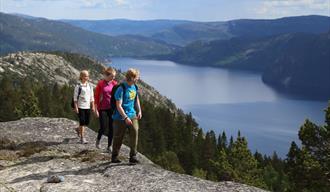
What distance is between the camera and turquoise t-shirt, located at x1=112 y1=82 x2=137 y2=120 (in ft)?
53.5

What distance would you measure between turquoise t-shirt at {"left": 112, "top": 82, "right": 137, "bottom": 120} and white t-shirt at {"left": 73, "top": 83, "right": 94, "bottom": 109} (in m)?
4.05

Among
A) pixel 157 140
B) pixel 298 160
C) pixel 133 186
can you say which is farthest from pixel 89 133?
pixel 157 140

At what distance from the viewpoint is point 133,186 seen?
15492mm

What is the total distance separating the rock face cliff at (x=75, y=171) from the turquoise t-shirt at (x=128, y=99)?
2.13 metres

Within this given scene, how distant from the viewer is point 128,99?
16.6 meters

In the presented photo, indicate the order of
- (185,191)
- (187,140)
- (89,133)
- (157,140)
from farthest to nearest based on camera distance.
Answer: (187,140) → (157,140) → (89,133) → (185,191)

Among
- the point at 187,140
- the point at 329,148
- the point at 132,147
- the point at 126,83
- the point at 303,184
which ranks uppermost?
the point at 126,83

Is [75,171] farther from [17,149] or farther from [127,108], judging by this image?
[17,149]

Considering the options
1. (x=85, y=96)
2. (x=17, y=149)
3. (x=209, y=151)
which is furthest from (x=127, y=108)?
(x=209, y=151)

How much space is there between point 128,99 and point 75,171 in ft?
11.4

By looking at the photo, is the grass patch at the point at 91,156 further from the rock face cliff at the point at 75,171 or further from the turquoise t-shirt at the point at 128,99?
the turquoise t-shirt at the point at 128,99

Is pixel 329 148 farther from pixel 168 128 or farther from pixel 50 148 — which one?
pixel 168 128

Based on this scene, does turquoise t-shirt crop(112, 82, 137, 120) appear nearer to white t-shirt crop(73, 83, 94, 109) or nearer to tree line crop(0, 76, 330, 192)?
white t-shirt crop(73, 83, 94, 109)

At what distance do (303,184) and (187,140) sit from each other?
80.0m
